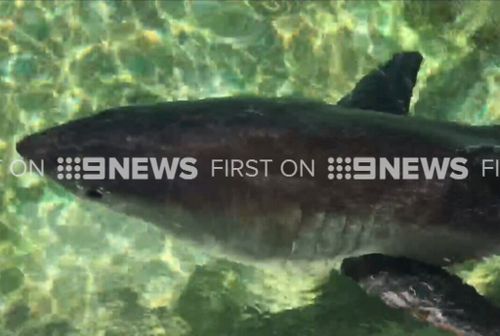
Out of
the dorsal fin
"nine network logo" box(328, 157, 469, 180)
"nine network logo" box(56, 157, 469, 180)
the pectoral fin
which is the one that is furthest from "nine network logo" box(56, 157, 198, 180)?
the dorsal fin

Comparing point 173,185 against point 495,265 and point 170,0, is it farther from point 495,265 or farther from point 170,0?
point 170,0

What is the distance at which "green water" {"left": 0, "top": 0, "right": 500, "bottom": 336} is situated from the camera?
4.51 meters

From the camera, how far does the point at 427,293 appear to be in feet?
11.7

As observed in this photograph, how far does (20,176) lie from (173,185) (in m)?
2.03

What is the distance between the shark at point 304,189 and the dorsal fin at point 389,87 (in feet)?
2.95

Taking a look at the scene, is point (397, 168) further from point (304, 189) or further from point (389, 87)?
point (389, 87)

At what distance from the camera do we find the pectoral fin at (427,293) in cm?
345

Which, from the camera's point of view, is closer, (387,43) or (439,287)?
(439,287)

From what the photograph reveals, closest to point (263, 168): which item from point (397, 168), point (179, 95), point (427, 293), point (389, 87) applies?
point (397, 168)

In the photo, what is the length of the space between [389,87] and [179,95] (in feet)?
5.15

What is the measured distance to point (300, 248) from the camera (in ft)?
12.3

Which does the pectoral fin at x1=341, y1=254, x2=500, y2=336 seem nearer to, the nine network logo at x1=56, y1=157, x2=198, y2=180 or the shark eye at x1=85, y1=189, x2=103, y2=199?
the nine network logo at x1=56, y1=157, x2=198, y2=180

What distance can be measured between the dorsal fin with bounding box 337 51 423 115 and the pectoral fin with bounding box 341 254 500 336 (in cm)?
120

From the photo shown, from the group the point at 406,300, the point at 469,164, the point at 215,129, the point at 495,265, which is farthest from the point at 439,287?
the point at 215,129
